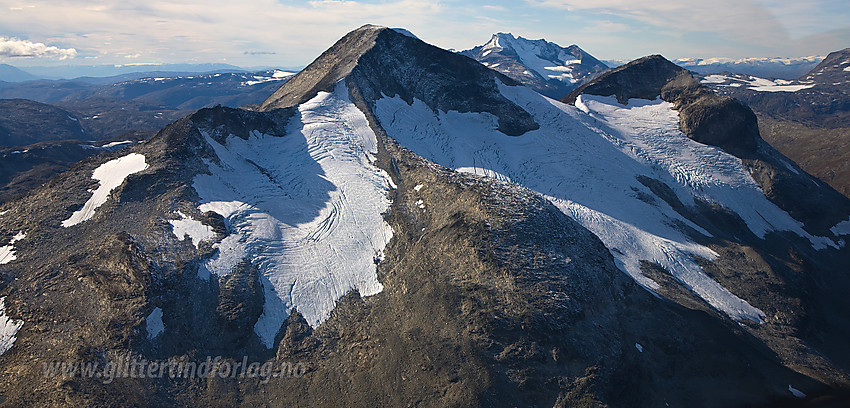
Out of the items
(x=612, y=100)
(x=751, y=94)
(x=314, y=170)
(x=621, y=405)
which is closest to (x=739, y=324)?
(x=621, y=405)

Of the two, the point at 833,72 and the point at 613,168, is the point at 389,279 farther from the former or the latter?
the point at 833,72

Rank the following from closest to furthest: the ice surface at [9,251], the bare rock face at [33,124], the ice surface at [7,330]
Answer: the ice surface at [7,330], the ice surface at [9,251], the bare rock face at [33,124]

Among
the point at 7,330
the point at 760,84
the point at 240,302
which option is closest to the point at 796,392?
the point at 240,302

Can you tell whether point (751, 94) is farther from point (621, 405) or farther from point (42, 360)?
point (42, 360)

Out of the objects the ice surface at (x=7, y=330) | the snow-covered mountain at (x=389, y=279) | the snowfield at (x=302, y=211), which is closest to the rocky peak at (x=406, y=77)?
the snow-covered mountain at (x=389, y=279)

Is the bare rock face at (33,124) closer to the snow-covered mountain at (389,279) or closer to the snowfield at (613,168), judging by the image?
the snow-covered mountain at (389,279)

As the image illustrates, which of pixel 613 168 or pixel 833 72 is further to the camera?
pixel 833 72
